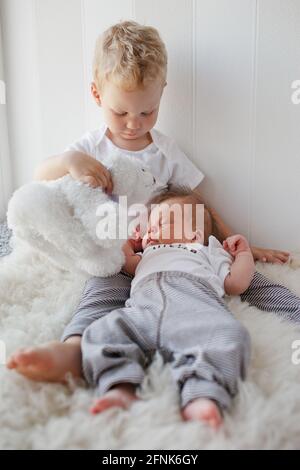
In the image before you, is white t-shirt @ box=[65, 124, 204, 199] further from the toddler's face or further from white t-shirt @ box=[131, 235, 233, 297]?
white t-shirt @ box=[131, 235, 233, 297]

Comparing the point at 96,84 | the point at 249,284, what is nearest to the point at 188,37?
the point at 96,84

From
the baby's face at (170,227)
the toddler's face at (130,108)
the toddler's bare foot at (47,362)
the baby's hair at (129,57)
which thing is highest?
the baby's hair at (129,57)

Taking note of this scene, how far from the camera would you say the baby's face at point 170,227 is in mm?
1116

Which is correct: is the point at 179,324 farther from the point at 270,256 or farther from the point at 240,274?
the point at 270,256

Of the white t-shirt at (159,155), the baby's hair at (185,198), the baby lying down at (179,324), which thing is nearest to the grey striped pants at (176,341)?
the baby lying down at (179,324)

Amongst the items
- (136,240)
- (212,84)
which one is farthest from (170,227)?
(212,84)

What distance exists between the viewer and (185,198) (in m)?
1.21

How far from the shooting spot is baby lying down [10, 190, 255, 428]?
74cm

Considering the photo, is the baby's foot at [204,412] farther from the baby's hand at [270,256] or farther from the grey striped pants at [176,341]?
the baby's hand at [270,256]

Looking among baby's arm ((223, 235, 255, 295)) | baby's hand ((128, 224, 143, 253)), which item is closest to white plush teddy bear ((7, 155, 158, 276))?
baby's hand ((128, 224, 143, 253))

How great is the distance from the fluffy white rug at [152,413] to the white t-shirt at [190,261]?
162 mm

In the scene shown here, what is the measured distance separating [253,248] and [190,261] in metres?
0.36

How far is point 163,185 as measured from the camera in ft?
4.32

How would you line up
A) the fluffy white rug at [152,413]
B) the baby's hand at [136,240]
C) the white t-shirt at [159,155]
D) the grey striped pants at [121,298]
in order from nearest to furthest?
the fluffy white rug at [152,413] < the grey striped pants at [121,298] < the baby's hand at [136,240] < the white t-shirt at [159,155]
